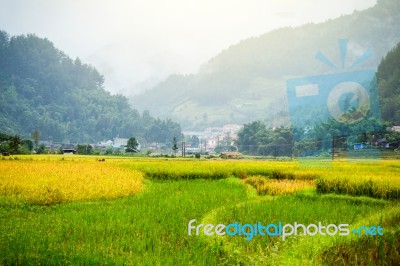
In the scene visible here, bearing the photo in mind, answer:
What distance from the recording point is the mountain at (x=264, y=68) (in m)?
94.1

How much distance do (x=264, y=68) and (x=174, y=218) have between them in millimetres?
129388

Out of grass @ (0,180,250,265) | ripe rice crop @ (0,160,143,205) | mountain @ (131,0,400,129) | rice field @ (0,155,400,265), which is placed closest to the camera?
grass @ (0,180,250,265)

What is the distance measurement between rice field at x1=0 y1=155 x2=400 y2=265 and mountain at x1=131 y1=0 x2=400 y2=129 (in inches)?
3181

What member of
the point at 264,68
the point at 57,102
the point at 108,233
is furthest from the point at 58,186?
the point at 264,68

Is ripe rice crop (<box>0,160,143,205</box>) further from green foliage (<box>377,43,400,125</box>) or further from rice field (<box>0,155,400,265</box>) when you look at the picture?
green foliage (<box>377,43,400,125</box>)

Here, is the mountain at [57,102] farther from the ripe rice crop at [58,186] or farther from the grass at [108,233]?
the grass at [108,233]

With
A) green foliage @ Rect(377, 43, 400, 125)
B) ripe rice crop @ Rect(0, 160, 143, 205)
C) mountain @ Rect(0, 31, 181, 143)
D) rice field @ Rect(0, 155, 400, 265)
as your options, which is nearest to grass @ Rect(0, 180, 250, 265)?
rice field @ Rect(0, 155, 400, 265)

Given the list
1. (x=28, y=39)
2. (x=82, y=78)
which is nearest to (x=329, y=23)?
(x=82, y=78)

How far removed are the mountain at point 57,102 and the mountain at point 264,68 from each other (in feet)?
98.2

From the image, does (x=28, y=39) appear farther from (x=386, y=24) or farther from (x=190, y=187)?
(x=386, y=24)

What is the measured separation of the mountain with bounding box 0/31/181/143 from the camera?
5178 cm

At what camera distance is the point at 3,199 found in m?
6.20

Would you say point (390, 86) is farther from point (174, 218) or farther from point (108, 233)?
point (108, 233)

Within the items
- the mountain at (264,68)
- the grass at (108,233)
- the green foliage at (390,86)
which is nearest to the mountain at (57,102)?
the mountain at (264,68)
